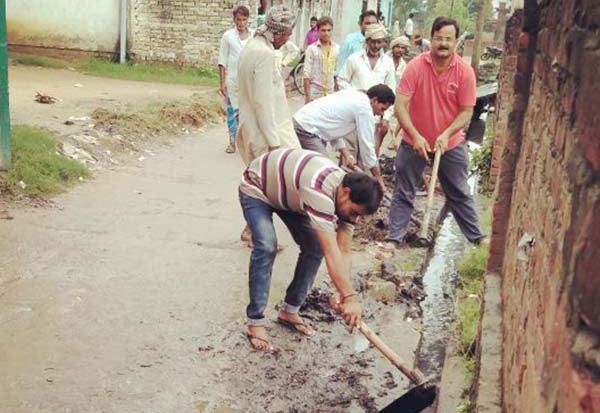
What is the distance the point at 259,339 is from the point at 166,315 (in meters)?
0.69

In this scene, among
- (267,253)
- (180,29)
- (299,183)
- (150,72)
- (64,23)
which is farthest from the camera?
(180,29)

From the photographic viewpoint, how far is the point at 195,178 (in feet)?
25.9

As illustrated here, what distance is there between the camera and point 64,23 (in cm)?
A: 1479

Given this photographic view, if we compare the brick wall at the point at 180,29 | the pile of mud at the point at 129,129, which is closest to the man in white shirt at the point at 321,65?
the pile of mud at the point at 129,129

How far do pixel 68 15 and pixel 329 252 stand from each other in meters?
13.1

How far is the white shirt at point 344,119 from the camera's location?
5449 millimetres

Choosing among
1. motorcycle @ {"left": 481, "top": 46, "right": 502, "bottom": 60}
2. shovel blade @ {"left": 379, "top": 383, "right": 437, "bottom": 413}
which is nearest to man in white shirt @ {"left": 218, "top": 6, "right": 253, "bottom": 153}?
shovel blade @ {"left": 379, "top": 383, "right": 437, "bottom": 413}

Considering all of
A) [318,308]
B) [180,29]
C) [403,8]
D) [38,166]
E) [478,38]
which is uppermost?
[403,8]

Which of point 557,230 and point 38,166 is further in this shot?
point 38,166

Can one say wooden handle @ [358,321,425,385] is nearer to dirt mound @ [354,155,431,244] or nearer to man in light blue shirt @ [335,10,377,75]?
dirt mound @ [354,155,431,244]

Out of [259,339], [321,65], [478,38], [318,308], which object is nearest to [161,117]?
[321,65]

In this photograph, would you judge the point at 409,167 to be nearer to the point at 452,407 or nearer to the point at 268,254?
the point at 268,254

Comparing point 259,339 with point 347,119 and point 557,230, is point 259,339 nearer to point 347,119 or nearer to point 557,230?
point 347,119

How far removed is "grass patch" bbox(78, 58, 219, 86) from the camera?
1388 centimetres
